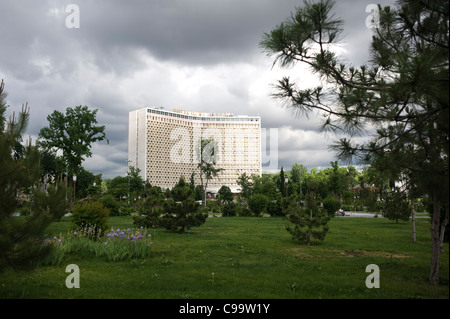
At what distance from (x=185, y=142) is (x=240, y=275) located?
508 ft

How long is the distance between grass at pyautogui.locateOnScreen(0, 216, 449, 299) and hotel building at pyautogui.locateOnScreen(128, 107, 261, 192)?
134 meters

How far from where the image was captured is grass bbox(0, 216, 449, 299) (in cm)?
582

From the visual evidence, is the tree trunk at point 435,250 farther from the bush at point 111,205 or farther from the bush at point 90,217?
the bush at point 111,205

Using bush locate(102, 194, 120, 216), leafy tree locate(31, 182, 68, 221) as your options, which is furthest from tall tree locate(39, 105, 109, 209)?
leafy tree locate(31, 182, 68, 221)

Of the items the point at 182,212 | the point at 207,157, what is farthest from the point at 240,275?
the point at 207,157

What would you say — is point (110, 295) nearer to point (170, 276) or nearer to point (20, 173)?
point (170, 276)

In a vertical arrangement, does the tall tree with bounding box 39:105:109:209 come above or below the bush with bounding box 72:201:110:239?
above

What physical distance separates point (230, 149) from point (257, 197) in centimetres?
13035

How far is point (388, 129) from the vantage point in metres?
5.88

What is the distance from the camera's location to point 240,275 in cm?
727

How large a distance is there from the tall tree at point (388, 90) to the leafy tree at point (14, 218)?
4.39 meters

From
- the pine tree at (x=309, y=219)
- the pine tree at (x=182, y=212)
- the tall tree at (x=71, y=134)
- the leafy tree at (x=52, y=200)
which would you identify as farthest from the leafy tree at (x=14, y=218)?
the tall tree at (x=71, y=134)

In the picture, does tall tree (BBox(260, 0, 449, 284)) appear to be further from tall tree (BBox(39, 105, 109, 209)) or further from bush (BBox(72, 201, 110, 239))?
tall tree (BBox(39, 105, 109, 209))

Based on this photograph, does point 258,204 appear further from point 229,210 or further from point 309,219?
point 309,219
